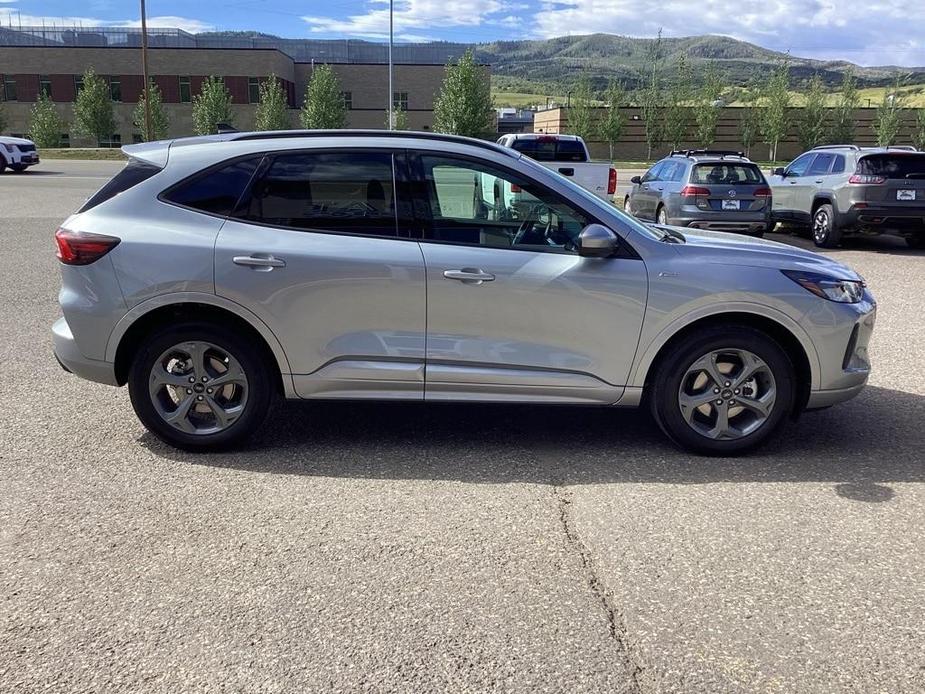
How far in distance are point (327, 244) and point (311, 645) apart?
2.30 metres

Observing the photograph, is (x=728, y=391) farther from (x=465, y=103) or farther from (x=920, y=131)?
(x=920, y=131)

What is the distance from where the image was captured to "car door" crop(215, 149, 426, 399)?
14.4 feet

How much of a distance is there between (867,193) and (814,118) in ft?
154

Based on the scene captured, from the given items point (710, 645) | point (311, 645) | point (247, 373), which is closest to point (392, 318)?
point (247, 373)

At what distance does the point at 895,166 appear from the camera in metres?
13.3

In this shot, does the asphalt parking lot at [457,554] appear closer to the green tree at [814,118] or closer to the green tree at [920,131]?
the green tree at [814,118]

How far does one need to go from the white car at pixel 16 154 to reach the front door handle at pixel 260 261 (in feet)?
98.0

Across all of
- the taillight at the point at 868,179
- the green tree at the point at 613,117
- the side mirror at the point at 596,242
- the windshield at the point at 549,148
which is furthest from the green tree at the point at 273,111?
the side mirror at the point at 596,242

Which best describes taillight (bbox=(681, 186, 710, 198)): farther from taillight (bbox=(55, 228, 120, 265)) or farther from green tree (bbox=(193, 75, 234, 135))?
green tree (bbox=(193, 75, 234, 135))

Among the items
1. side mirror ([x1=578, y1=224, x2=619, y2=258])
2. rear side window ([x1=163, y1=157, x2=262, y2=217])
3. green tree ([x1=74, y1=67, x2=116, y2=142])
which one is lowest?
side mirror ([x1=578, y1=224, x2=619, y2=258])

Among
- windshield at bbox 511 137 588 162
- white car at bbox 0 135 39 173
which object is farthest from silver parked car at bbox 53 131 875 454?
white car at bbox 0 135 39 173

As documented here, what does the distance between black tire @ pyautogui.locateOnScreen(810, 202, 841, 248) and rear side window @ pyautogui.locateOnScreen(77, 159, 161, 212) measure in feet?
41.0

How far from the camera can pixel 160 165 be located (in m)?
4.62

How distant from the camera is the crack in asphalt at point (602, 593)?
8.98ft
